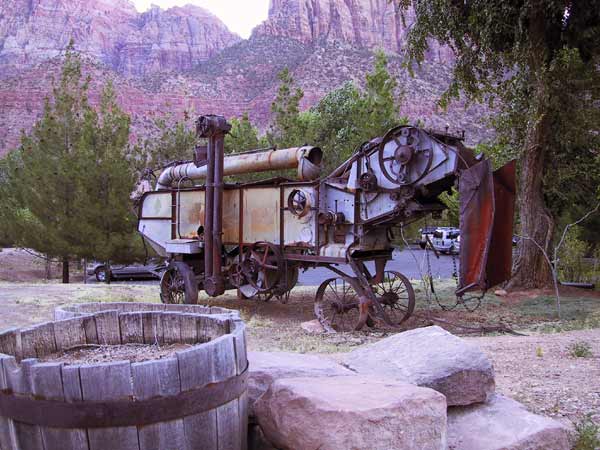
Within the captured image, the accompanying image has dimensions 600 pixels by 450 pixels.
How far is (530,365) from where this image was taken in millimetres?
5973

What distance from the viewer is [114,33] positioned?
141250mm

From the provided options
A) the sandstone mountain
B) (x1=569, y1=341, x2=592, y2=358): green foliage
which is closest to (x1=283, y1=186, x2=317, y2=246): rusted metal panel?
(x1=569, y1=341, x2=592, y2=358): green foliage

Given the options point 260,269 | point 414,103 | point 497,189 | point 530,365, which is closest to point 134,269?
point 260,269

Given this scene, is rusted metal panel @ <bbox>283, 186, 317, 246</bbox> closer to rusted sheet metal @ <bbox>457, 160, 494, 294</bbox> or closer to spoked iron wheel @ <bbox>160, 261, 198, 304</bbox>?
spoked iron wheel @ <bbox>160, 261, 198, 304</bbox>

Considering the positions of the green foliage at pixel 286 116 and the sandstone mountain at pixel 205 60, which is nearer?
the green foliage at pixel 286 116

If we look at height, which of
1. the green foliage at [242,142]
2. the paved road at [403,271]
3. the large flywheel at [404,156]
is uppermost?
the green foliage at [242,142]

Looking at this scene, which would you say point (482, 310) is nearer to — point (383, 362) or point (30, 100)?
point (383, 362)

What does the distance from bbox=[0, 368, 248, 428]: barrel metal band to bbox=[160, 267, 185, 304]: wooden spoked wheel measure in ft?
31.7

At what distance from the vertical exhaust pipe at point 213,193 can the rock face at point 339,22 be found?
7696 centimetres

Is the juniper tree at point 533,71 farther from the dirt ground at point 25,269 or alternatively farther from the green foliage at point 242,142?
the dirt ground at point 25,269

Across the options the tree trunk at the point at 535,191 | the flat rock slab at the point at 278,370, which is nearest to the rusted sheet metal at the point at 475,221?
the flat rock slab at the point at 278,370

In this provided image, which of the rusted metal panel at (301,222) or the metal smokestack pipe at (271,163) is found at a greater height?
the metal smokestack pipe at (271,163)

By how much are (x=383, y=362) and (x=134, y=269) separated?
27.8m

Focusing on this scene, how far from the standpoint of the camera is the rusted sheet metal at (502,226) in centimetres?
930
